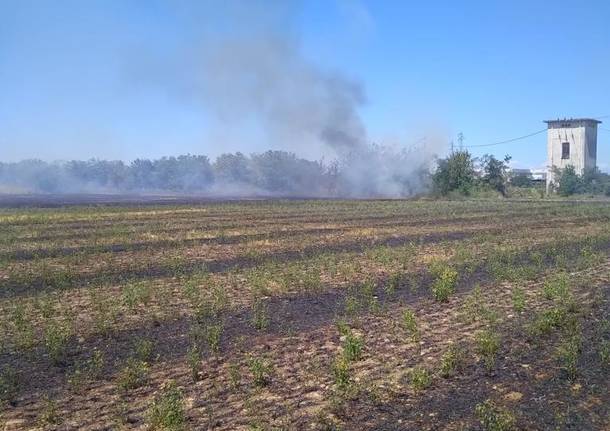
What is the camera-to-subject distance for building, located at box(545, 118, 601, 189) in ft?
255

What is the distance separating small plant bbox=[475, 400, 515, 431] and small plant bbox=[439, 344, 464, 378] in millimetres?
1117

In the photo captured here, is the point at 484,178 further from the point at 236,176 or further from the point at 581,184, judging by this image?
the point at 236,176

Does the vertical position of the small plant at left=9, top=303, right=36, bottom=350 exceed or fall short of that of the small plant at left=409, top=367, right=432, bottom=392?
it falls short

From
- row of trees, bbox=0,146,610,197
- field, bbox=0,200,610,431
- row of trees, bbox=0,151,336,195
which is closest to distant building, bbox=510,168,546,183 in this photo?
row of trees, bbox=0,146,610,197

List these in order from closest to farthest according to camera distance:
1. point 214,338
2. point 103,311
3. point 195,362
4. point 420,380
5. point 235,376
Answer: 1. point 420,380
2. point 235,376
3. point 195,362
4. point 214,338
5. point 103,311

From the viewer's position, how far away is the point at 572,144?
3105 inches

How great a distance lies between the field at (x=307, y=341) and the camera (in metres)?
5.57

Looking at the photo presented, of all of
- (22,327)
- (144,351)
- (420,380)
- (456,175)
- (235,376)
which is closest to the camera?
(420,380)

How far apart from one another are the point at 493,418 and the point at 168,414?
2775 millimetres

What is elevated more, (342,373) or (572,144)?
(572,144)

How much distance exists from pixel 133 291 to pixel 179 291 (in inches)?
35.8

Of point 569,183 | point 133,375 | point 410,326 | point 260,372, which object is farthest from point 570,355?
point 569,183

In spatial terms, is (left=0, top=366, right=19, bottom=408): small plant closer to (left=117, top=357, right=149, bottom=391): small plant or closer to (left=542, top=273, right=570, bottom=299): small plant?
(left=117, top=357, right=149, bottom=391): small plant

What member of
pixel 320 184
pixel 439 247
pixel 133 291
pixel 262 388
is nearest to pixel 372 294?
pixel 133 291
